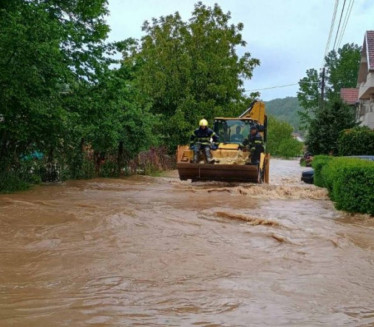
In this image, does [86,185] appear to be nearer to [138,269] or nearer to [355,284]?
[138,269]

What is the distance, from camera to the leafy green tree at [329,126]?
33.3 meters

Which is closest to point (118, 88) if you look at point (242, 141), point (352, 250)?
point (242, 141)

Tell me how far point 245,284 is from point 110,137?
13.8 m

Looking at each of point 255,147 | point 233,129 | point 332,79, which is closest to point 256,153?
point 255,147

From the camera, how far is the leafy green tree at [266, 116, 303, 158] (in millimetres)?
97062

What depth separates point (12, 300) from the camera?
4.45 m

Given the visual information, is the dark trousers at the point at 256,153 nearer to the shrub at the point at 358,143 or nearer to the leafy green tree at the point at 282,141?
the shrub at the point at 358,143

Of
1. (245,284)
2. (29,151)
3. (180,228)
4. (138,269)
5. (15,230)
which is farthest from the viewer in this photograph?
(29,151)

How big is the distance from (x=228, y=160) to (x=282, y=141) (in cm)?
8490

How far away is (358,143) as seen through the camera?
27125mm

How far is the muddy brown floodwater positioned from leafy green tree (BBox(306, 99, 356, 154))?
23.4m

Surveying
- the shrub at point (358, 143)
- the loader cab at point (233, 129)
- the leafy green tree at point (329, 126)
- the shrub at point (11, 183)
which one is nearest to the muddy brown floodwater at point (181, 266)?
the shrub at point (11, 183)

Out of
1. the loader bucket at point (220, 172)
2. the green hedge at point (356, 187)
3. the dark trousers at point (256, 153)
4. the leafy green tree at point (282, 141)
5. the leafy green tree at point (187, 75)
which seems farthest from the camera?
the leafy green tree at point (282, 141)

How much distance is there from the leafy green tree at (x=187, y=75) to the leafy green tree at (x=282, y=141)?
65.5 meters
